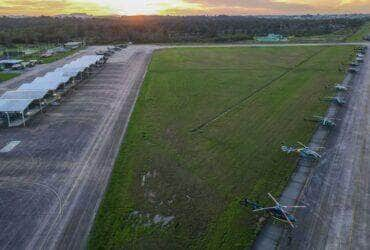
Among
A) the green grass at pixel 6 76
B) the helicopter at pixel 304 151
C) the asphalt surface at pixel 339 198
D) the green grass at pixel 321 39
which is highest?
the helicopter at pixel 304 151

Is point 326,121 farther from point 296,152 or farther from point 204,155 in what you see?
point 204,155

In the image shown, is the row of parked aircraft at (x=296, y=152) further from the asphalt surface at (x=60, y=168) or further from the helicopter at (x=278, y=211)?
the asphalt surface at (x=60, y=168)

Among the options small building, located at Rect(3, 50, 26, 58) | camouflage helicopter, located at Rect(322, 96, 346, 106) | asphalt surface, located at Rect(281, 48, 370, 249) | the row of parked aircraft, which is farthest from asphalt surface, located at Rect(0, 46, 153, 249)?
small building, located at Rect(3, 50, 26, 58)

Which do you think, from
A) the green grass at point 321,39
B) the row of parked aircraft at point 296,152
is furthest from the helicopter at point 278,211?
the green grass at point 321,39

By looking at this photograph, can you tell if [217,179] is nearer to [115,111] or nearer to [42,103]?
[115,111]

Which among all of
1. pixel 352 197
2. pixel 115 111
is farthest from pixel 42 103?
pixel 352 197

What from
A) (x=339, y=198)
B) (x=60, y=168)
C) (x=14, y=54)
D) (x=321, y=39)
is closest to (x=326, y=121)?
(x=339, y=198)
